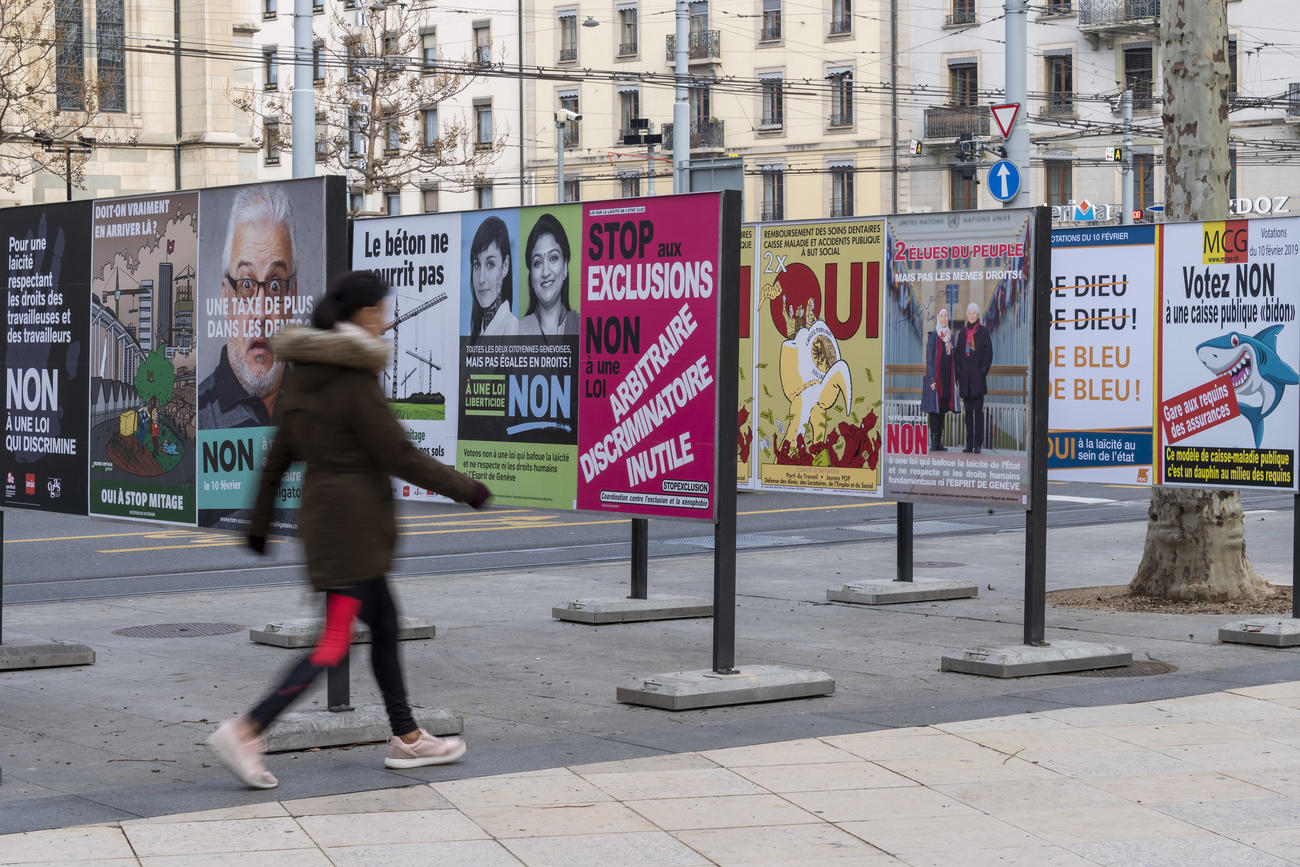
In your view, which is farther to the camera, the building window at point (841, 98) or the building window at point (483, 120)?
the building window at point (483, 120)

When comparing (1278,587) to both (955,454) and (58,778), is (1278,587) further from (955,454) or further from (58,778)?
(58,778)

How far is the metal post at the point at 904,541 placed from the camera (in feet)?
41.8

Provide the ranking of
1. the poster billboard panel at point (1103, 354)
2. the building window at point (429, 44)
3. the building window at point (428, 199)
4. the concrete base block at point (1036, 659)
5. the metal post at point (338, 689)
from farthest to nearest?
the building window at point (428, 199)
the building window at point (429, 44)
the poster billboard panel at point (1103, 354)
the concrete base block at point (1036, 659)
the metal post at point (338, 689)

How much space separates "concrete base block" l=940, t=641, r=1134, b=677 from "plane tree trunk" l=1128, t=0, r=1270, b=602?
9.34ft

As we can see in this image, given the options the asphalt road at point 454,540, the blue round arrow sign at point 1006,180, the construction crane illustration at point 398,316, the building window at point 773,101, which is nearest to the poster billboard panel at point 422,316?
the construction crane illustration at point 398,316

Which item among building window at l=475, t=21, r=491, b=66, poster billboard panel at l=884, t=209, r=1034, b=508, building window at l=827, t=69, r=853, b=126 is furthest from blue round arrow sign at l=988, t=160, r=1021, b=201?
building window at l=475, t=21, r=491, b=66

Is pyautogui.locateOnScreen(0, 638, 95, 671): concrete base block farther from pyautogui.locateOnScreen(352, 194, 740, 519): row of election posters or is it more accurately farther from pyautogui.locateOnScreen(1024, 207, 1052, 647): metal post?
pyautogui.locateOnScreen(1024, 207, 1052, 647): metal post

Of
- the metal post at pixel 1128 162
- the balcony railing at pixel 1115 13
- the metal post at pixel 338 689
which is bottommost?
the metal post at pixel 338 689

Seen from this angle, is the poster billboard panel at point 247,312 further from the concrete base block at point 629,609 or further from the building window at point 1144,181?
the building window at point 1144,181

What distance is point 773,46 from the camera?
6347cm

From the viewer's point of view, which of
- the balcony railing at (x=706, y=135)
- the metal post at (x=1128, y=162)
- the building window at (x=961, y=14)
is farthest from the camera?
the balcony railing at (x=706, y=135)

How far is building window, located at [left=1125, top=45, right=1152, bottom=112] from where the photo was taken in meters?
56.7

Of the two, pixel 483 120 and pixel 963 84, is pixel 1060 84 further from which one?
pixel 483 120

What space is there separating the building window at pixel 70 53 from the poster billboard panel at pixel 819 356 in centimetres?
3202
